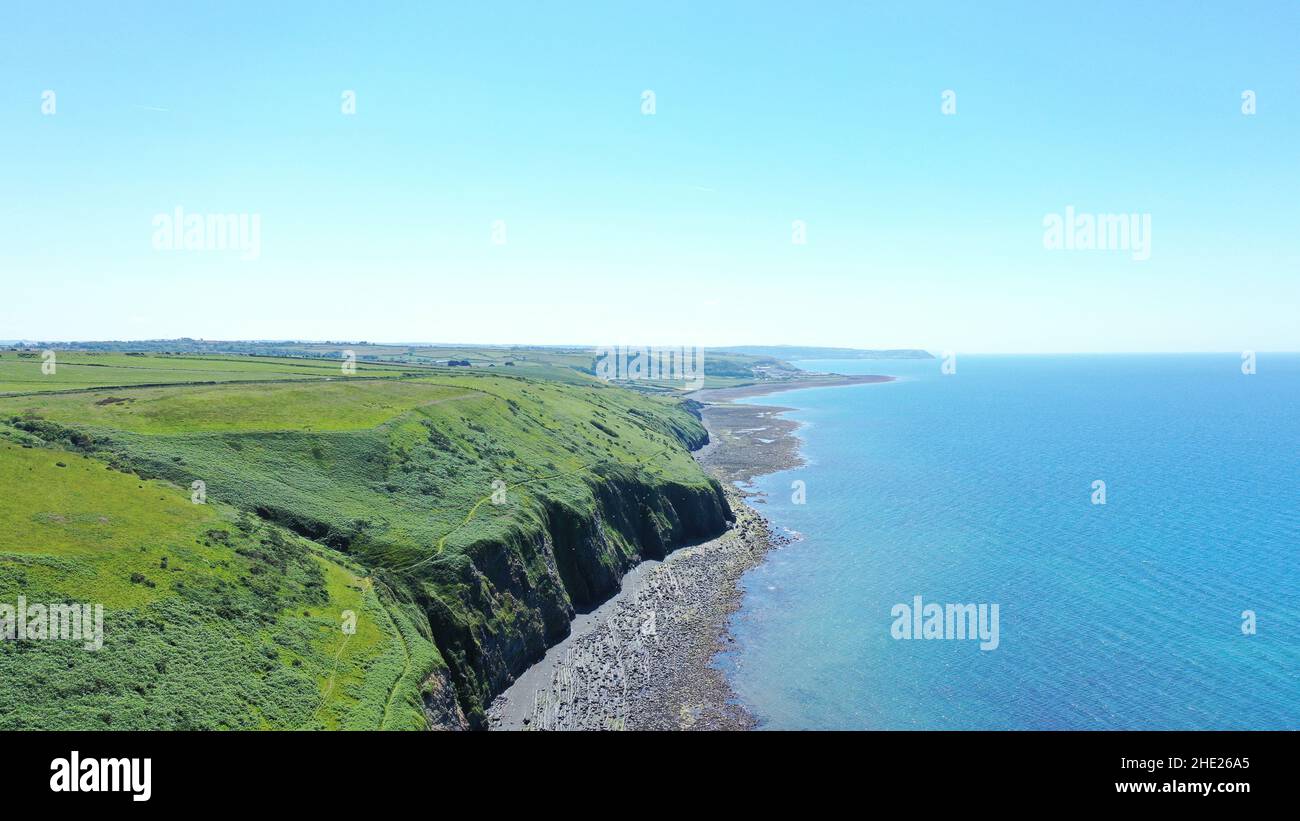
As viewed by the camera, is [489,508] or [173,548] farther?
[489,508]

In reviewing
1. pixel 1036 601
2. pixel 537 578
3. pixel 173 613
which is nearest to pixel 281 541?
pixel 173 613

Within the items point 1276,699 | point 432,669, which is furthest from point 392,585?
point 1276,699

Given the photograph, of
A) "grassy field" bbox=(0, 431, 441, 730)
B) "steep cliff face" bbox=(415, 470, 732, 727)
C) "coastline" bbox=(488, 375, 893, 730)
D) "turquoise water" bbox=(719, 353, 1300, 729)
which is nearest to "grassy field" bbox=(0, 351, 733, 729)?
"grassy field" bbox=(0, 431, 441, 730)

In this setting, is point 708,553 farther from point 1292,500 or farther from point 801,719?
point 1292,500

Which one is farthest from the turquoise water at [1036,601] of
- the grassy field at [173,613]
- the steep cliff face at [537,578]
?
the grassy field at [173,613]

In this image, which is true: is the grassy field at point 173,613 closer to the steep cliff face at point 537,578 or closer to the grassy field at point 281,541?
the grassy field at point 281,541

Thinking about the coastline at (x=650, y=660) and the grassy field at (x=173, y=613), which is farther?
the coastline at (x=650, y=660)

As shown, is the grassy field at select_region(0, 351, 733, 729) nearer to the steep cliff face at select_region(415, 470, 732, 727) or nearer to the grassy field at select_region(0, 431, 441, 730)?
the grassy field at select_region(0, 431, 441, 730)
